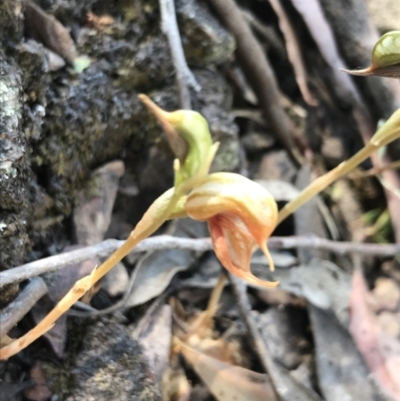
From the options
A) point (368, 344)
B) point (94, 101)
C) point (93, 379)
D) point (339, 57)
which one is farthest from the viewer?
point (339, 57)

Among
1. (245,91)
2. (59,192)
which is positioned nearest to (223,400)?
(59,192)

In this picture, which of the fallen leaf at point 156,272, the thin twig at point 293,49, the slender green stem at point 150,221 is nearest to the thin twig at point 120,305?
the fallen leaf at point 156,272

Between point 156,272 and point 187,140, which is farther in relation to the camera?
point 156,272

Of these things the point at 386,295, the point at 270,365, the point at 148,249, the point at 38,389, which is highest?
the point at 148,249

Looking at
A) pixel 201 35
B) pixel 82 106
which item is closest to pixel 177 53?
pixel 201 35

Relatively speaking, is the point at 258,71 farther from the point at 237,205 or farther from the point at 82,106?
the point at 237,205

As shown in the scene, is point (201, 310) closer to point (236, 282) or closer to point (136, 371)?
point (236, 282)

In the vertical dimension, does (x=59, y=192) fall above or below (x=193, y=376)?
above
